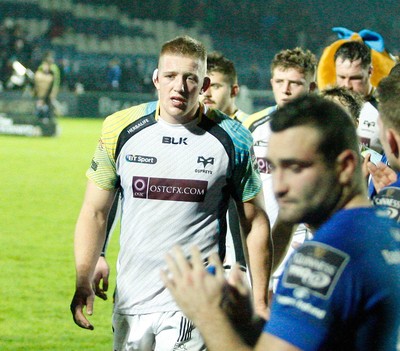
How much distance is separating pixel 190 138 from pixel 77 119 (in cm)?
2690

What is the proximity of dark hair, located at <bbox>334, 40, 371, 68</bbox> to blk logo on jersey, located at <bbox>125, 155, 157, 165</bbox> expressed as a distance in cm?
317

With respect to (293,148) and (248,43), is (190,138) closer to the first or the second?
(293,148)

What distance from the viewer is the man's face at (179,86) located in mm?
4746

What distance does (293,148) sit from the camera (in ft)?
7.78

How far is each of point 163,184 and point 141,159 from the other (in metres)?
0.18

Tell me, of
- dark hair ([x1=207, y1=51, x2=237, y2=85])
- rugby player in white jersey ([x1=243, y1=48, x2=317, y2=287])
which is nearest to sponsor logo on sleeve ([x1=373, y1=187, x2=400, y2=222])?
rugby player in white jersey ([x1=243, y1=48, x2=317, y2=287])

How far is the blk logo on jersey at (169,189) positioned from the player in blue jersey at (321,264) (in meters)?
2.27

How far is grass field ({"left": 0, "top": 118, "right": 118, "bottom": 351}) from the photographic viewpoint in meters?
8.16

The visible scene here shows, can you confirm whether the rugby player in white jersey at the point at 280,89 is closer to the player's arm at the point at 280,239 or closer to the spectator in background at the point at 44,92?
the player's arm at the point at 280,239

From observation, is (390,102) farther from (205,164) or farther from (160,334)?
(160,334)

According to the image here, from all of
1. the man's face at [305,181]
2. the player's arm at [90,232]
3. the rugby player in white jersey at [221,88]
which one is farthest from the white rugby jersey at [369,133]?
the man's face at [305,181]

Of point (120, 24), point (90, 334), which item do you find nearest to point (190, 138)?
point (90, 334)

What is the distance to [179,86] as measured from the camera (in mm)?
4715

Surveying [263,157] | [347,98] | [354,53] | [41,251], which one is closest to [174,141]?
[347,98]
